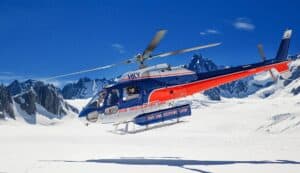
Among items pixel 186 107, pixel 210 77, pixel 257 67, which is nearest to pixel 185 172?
pixel 186 107

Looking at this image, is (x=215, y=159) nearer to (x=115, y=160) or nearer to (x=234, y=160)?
(x=234, y=160)

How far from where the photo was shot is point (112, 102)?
918 inches

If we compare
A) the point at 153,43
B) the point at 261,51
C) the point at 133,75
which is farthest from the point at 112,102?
the point at 261,51

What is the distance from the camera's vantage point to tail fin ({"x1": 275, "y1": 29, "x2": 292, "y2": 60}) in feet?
89.8

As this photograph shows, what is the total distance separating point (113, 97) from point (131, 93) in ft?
3.36

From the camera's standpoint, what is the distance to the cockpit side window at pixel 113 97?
2333 centimetres

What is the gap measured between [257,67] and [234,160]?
6941 mm

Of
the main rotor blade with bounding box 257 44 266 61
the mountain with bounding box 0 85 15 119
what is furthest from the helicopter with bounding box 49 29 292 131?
the mountain with bounding box 0 85 15 119

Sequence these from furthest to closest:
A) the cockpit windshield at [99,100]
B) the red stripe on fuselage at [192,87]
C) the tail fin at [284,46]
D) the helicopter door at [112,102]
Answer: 1. the tail fin at [284,46]
2. the red stripe on fuselage at [192,87]
3. the cockpit windshield at [99,100]
4. the helicopter door at [112,102]

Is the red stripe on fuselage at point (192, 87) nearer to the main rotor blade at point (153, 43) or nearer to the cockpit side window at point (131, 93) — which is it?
the cockpit side window at point (131, 93)

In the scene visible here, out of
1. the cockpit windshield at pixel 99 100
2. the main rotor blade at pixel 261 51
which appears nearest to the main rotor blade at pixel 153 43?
the cockpit windshield at pixel 99 100

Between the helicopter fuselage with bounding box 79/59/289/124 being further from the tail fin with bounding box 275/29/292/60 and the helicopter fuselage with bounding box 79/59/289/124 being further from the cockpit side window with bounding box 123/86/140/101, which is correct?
the tail fin with bounding box 275/29/292/60

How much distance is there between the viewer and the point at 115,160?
21.7 metres

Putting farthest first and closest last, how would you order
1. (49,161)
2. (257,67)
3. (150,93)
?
(257,67) → (150,93) → (49,161)
